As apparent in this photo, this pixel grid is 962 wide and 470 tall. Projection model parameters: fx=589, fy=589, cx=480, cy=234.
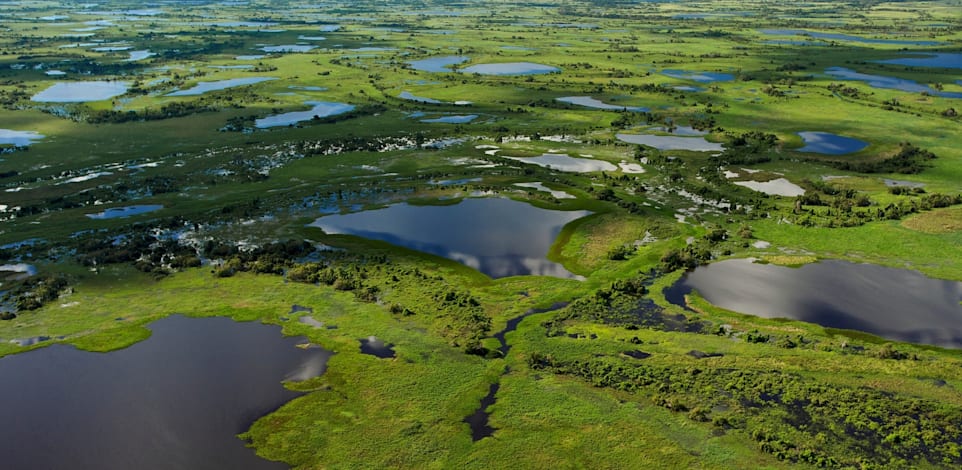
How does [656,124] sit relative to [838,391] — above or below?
above

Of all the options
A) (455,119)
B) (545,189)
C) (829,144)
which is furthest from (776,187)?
(455,119)

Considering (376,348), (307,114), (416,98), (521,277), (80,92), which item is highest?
(416,98)

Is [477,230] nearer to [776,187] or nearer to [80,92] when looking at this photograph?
[776,187]

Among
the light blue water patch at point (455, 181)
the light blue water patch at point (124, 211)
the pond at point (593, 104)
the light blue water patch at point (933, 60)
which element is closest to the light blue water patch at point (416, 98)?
the pond at point (593, 104)

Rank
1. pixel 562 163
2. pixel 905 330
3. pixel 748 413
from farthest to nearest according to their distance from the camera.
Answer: pixel 562 163 → pixel 905 330 → pixel 748 413

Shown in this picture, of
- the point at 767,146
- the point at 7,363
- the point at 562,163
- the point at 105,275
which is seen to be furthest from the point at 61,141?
the point at 767,146

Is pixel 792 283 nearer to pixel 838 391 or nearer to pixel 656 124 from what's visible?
pixel 838 391

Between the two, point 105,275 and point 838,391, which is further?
point 105,275
